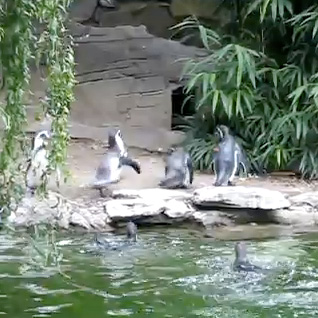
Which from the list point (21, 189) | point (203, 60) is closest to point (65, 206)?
point (203, 60)

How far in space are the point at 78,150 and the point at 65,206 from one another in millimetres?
2977

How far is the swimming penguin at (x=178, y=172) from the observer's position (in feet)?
25.9

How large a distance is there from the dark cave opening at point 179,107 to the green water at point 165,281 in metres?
3.69

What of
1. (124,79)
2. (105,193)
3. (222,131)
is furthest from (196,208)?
(124,79)

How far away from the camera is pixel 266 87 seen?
9156 millimetres

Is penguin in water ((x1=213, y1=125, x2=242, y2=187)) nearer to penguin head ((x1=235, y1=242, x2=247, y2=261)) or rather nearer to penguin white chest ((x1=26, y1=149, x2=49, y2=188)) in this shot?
penguin white chest ((x1=26, y1=149, x2=49, y2=188))

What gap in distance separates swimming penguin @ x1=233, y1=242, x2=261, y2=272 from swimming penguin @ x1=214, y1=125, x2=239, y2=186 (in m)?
2.18

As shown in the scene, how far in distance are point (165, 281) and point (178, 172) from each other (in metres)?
2.57

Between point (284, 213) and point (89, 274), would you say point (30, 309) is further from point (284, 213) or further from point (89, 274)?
point (284, 213)

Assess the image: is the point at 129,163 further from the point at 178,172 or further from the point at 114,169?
the point at 178,172

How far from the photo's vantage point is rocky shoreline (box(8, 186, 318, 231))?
23.5 feet

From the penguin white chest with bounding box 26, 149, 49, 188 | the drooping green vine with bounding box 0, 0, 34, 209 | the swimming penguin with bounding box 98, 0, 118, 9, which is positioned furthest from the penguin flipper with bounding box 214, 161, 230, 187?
the swimming penguin with bounding box 98, 0, 118, 9

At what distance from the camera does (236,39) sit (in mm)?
9539

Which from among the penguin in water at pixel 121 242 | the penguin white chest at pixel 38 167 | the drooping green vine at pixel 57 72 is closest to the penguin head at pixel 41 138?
the penguin white chest at pixel 38 167
